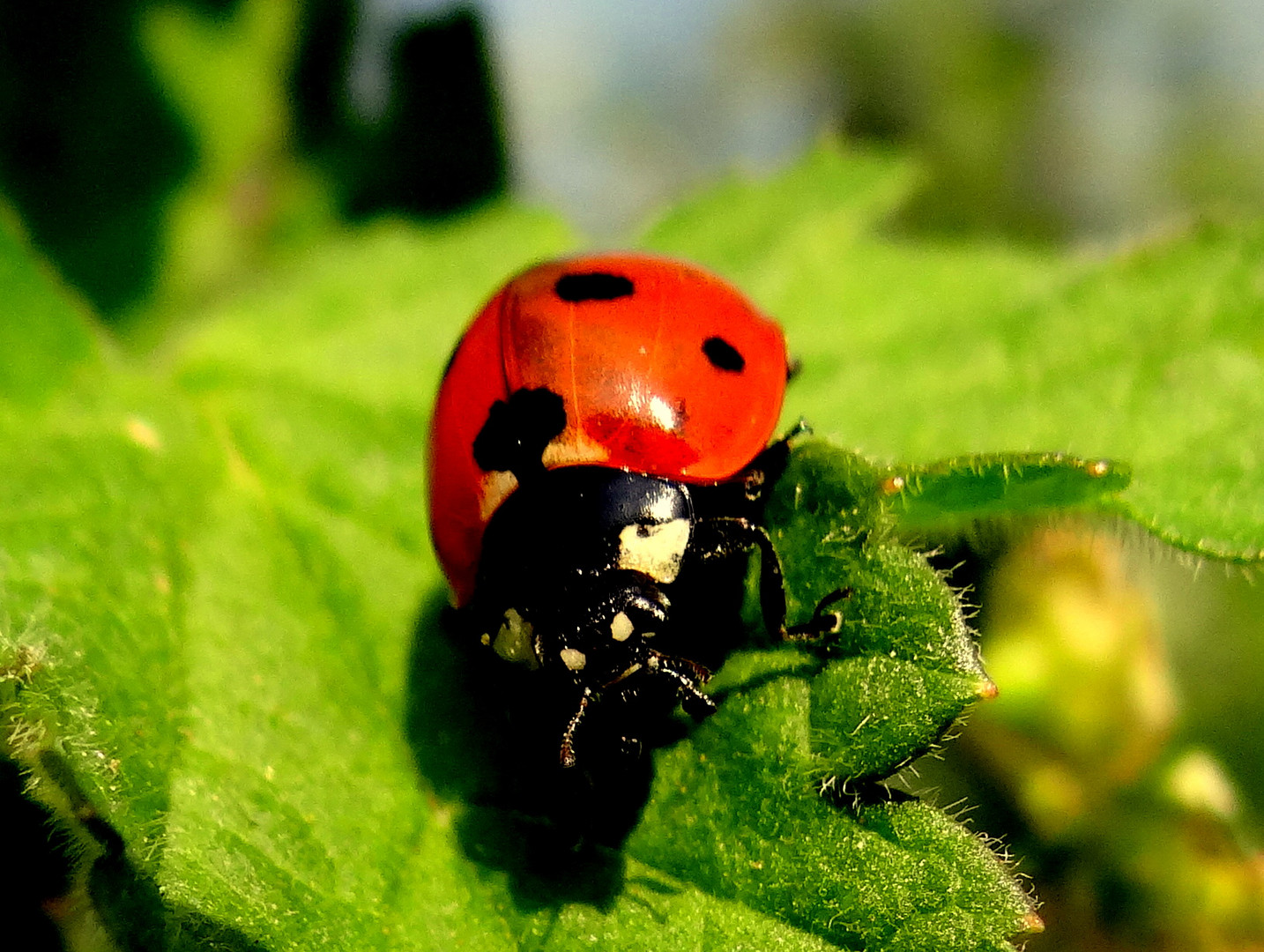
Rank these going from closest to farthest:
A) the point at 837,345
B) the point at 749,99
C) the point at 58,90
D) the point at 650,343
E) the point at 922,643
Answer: the point at 922,643 < the point at 650,343 < the point at 837,345 < the point at 58,90 < the point at 749,99

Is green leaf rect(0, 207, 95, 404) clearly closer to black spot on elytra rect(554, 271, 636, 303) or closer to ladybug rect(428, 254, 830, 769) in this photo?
ladybug rect(428, 254, 830, 769)

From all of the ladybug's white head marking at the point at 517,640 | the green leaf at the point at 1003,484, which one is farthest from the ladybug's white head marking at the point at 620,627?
the green leaf at the point at 1003,484

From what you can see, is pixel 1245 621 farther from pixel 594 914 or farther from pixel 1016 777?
pixel 594 914

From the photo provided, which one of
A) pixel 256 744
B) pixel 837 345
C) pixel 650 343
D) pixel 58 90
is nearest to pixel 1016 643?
pixel 837 345

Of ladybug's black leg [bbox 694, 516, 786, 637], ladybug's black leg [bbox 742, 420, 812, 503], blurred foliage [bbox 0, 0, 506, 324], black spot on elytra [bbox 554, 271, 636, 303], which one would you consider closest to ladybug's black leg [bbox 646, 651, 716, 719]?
ladybug's black leg [bbox 694, 516, 786, 637]

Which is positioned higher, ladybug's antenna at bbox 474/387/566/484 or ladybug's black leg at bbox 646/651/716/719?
ladybug's antenna at bbox 474/387/566/484

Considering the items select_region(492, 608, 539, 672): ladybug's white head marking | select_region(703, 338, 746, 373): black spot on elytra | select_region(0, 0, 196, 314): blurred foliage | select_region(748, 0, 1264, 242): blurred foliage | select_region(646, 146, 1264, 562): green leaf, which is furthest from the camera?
select_region(748, 0, 1264, 242): blurred foliage

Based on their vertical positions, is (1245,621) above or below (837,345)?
below
